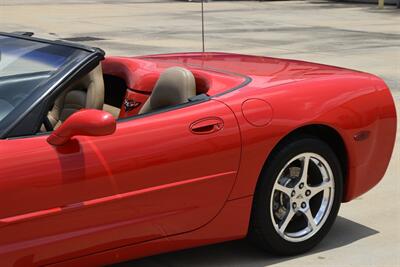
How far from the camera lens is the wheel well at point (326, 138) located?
380 cm

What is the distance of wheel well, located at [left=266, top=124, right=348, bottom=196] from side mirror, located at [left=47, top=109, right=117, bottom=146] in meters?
1.04

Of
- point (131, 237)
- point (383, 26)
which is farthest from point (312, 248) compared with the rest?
→ point (383, 26)

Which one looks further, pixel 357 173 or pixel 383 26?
pixel 383 26

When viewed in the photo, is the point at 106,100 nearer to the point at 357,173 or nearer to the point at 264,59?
the point at 264,59

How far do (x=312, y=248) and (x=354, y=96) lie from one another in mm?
914

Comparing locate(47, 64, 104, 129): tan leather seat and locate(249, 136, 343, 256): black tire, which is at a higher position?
locate(47, 64, 104, 129): tan leather seat

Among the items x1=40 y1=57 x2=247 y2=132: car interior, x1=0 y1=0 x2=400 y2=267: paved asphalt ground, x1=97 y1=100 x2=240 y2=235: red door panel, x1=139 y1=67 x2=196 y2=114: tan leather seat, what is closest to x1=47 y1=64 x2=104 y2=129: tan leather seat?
x1=40 y1=57 x2=247 y2=132: car interior

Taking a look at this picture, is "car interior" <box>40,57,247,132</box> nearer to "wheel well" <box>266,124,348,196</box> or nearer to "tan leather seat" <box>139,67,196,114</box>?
"tan leather seat" <box>139,67,196,114</box>

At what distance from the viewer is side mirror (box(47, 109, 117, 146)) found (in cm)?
301

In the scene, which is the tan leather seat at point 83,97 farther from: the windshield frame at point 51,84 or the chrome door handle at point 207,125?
the chrome door handle at point 207,125

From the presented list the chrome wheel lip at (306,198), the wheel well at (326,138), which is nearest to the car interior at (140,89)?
the wheel well at (326,138)

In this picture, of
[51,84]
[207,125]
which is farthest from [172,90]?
[51,84]

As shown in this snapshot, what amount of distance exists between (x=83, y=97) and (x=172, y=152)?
89cm

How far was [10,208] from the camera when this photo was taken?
2.93 m
